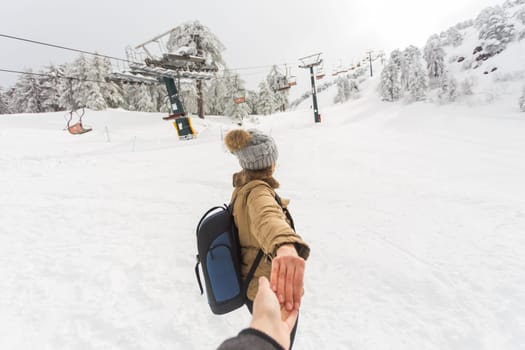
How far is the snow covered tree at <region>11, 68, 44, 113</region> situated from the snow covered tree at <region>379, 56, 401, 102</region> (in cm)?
4816

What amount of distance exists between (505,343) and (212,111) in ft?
132

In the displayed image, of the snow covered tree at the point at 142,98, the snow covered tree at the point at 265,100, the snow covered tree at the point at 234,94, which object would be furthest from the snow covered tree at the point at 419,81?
the snow covered tree at the point at 142,98

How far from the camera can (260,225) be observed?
4.31ft

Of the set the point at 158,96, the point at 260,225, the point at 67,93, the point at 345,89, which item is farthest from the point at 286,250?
the point at 345,89

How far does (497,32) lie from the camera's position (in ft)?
58.1

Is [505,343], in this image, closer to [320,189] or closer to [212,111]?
[320,189]

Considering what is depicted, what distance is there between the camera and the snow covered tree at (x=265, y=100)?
152 ft

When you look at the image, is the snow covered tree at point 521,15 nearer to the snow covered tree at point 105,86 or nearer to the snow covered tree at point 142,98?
the snow covered tree at point 142,98

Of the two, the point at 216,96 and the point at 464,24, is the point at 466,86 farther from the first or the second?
the point at 216,96

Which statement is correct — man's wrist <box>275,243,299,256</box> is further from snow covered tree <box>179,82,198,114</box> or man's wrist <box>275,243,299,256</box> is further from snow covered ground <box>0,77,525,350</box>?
Result: snow covered tree <box>179,82,198,114</box>

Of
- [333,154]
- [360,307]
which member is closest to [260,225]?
[360,307]

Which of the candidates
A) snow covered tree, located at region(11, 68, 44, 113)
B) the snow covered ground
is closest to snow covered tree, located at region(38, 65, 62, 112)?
snow covered tree, located at region(11, 68, 44, 113)

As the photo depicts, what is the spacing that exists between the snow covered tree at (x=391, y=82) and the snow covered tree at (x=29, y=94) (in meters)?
48.2

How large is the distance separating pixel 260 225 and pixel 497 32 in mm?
24849
